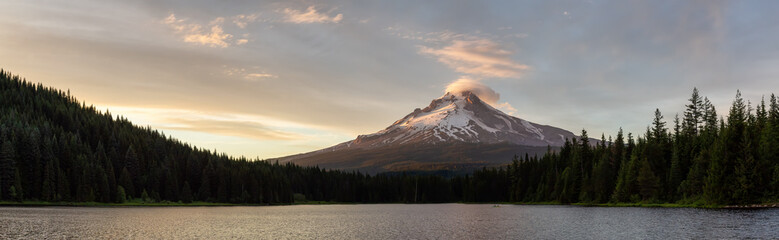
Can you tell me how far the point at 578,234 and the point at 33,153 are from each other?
171354mm

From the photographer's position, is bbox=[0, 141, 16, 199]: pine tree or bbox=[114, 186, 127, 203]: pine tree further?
bbox=[114, 186, 127, 203]: pine tree

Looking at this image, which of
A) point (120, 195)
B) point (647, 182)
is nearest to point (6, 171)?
point (120, 195)

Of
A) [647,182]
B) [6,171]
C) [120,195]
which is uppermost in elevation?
[647,182]

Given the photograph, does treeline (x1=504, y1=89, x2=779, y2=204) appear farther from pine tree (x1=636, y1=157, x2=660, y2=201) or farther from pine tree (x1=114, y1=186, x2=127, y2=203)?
pine tree (x1=114, y1=186, x2=127, y2=203)

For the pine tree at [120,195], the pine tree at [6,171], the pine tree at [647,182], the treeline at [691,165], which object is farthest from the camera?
the pine tree at [120,195]

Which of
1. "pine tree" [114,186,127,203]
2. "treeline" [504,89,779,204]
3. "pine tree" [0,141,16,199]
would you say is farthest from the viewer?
"pine tree" [114,186,127,203]

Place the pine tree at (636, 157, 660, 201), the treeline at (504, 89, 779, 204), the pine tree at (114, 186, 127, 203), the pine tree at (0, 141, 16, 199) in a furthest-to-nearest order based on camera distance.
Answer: the pine tree at (114, 186, 127, 203), the pine tree at (0, 141, 16, 199), the pine tree at (636, 157, 660, 201), the treeline at (504, 89, 779, 204)

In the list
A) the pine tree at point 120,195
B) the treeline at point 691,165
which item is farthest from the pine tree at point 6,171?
the treeline at point 691,165

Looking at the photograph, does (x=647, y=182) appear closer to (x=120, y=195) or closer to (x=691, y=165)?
(x=691, y=165)

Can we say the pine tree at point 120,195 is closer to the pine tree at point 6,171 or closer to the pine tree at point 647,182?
the pine tree at point 6,171

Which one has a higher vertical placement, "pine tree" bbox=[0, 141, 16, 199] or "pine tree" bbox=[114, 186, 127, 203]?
"pine tree" bbox=[0, 141, 16, 199]

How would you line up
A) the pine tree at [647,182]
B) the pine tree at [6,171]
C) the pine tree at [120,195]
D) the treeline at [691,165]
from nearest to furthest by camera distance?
the treeline at [691,165]
the pine tree at [647,182]
the pine tree at [6,171]
the pine tree at [120,195]

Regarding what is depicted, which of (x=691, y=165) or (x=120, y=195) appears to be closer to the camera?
(x=691, y=165)

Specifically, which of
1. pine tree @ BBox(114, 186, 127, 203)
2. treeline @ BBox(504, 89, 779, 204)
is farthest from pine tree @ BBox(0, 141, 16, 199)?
treeline @ BBox(504, 89, 779, 204)
